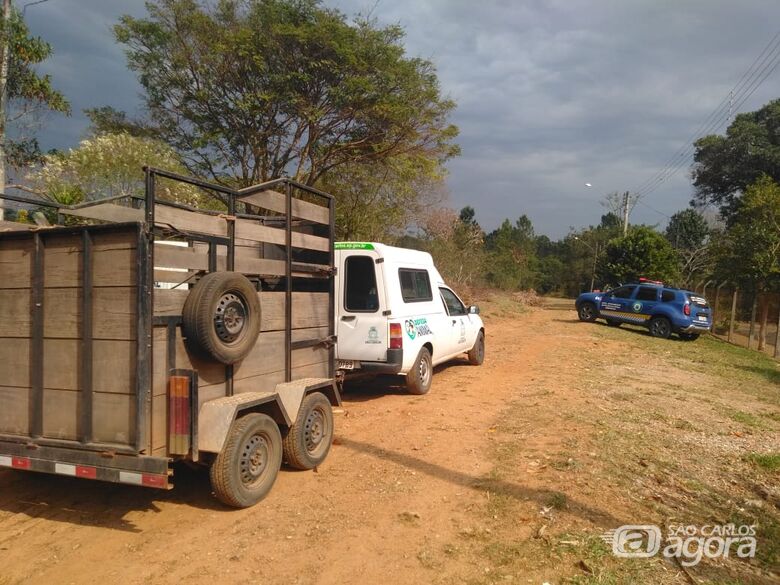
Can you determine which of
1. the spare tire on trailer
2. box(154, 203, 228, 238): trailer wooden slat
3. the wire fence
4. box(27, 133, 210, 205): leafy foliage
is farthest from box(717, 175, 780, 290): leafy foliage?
box(154, 203, 228, 238): trailer wooden slat

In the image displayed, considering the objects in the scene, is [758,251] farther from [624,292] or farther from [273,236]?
[273,236]

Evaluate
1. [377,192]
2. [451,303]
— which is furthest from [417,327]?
[377,192]

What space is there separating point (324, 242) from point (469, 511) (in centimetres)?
301

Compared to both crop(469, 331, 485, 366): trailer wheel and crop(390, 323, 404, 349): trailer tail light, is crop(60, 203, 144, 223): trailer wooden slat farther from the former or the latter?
crop(469, 331, 485, 366): trailer wheel

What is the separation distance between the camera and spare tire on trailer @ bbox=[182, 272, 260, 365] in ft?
12.7

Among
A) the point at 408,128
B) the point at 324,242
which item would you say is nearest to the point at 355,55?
the point at 408,128

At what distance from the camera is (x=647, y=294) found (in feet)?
65.2

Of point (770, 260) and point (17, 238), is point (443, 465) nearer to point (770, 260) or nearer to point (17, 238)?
point (17, 238)

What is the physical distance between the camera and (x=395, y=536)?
399 centimetres

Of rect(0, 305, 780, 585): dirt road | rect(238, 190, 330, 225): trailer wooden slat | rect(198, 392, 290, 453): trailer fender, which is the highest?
rect(238, 190, 330, 225): trailer wooden slat

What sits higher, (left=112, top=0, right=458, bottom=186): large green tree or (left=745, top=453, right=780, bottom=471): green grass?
(left=112, top=0, right=458, bottom=186): large green tree

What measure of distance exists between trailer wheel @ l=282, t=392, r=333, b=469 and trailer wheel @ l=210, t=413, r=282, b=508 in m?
0.31

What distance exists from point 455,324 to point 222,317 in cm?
617

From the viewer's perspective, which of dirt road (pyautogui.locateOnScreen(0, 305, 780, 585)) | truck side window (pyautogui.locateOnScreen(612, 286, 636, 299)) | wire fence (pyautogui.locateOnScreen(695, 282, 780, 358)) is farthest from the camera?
truck side window (pyautogui.locateOnScreen(612, 286, 636, 299))
